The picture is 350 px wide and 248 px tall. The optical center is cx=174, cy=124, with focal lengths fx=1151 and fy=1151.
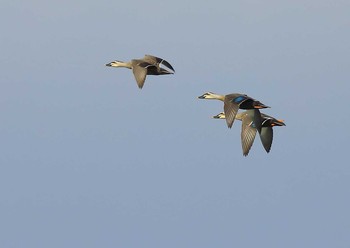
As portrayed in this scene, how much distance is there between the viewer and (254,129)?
9006 cm

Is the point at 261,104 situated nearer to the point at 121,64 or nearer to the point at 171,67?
the point at 171,67

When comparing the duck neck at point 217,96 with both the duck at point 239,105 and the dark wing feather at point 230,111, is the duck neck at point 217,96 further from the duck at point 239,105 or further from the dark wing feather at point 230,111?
the dark wing feather at point 230,111

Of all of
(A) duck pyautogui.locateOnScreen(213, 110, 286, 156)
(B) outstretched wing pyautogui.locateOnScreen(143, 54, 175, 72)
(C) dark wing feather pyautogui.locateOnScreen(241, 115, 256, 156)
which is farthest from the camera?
(B) outstretched wing pyautogui.locateOnScreen(143, 54, 175, 72)

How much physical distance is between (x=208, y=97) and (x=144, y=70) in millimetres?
10093

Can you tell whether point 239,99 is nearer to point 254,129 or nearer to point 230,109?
Result: point 230,109

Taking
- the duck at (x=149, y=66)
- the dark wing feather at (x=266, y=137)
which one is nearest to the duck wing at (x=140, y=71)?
the duck at (x=149, y=66)

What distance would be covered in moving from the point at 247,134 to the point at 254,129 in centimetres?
86

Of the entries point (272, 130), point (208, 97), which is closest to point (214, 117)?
Answer: point (208, 97)

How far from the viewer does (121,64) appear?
10369cm

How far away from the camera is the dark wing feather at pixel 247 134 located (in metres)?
88.6

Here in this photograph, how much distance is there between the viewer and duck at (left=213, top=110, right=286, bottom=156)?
89.2m

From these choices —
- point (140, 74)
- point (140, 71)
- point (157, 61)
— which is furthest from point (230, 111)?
point (157, 61)

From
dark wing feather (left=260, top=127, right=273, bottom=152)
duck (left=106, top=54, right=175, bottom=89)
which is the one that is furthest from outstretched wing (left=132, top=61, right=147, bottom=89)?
dark wing feather (left=260, top=127, right=273, bottom=152)

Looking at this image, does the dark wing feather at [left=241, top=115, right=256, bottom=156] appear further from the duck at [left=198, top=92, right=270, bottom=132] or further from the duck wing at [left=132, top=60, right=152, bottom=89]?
the duck wing at [left=132, top=60, right=152, bottom=89]
